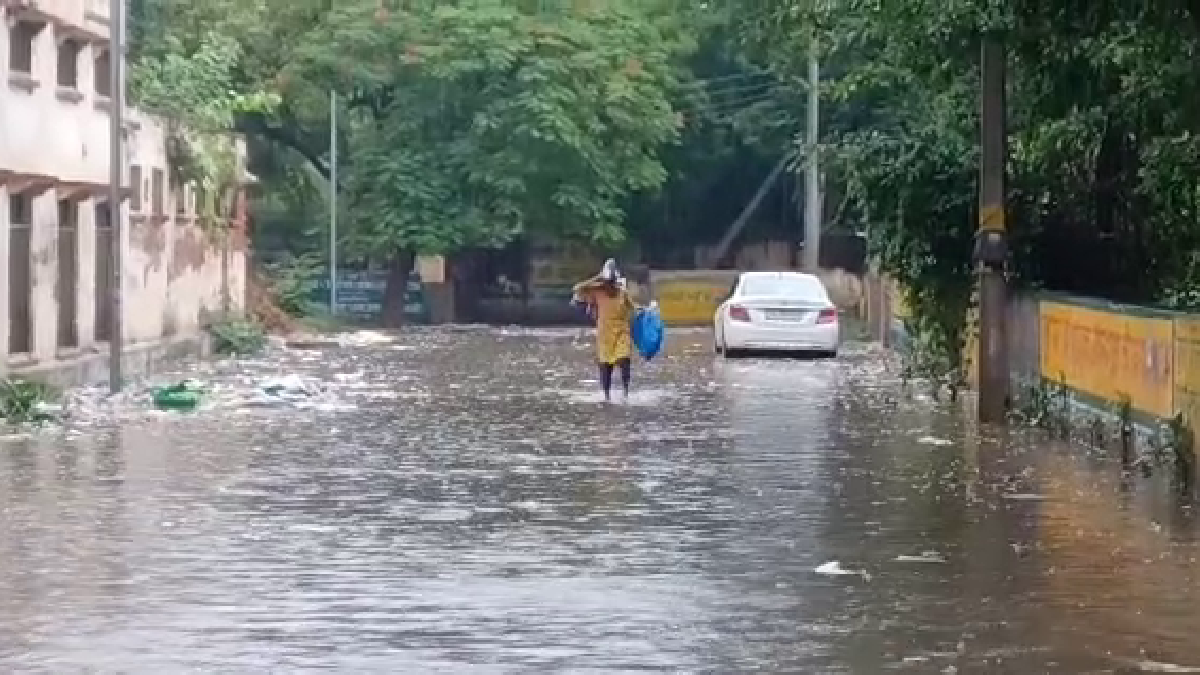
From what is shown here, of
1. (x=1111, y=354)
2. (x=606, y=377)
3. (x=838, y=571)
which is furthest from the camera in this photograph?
(x=606, y=377)

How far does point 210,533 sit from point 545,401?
490 inches

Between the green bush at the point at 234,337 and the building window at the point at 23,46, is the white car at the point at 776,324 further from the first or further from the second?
the building window at the point at 23,46

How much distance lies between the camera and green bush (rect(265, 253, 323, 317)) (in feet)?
174

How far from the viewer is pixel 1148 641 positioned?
407 inches

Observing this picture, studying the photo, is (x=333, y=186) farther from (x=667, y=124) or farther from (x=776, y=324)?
(x=776, y=324)

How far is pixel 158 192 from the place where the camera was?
35750mm

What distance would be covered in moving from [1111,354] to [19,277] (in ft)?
42.9

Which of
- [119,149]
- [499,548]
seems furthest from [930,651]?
[119,149]

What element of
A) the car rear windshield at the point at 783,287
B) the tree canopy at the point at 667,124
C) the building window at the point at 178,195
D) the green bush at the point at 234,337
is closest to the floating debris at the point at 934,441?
the tree canopy at the point at 667,124

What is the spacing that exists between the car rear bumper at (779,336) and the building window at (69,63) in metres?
12.0

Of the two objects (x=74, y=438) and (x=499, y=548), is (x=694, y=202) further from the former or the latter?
(x=499, y=548)

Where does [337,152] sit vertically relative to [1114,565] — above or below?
above

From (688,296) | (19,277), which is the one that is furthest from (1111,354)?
(688,296)

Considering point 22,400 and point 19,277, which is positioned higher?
point 19,277
